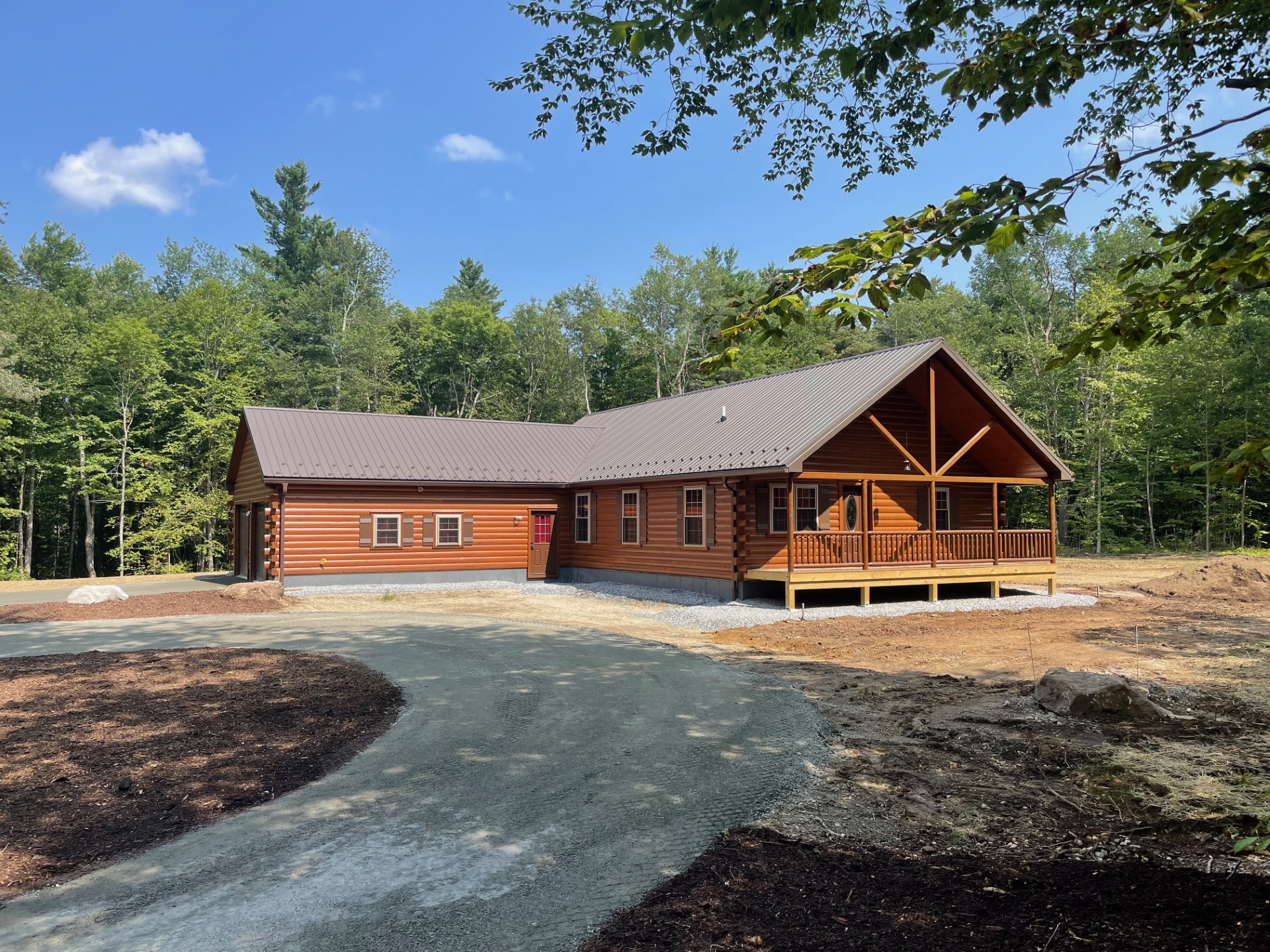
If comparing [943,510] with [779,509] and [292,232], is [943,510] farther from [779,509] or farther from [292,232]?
[292,232]

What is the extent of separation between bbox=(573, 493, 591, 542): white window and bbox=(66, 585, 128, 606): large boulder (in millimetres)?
11908

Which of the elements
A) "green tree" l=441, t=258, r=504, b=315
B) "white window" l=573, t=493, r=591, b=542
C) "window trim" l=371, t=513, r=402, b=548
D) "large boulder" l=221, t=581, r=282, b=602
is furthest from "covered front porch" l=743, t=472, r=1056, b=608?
"green tree" l=441, t=258, r=504, b=315

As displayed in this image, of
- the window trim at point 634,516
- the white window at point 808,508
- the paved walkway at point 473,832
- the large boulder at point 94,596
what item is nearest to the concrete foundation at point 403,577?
the window trim at point 634,516

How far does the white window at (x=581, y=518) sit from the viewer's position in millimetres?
24875

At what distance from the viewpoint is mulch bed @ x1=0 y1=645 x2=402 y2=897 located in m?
5.01

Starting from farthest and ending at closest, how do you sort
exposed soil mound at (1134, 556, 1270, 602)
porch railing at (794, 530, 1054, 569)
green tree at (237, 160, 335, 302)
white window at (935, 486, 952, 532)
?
1. green tree at (237, 160, 335, 302)
2. white window at (935, 486, 952, 532)
3. exposed soil mound at (1134, 556, 1270, 602)
4. porch railing at (794, 530, 1054, 569)

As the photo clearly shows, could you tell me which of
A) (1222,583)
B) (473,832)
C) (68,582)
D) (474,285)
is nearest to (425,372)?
(474,285)

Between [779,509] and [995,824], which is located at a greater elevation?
[779,509]

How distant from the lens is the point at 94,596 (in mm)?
18250

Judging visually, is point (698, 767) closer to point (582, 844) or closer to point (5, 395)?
point (582, 844)

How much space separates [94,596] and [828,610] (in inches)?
635

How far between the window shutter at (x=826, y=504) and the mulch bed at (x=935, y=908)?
15675 mm

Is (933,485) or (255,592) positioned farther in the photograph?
(255,592)

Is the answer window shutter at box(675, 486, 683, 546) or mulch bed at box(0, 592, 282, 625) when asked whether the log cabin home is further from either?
mulch bed at box(0, 592, 282, 625)
